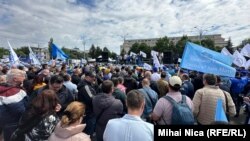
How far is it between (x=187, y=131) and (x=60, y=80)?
11.3 feet

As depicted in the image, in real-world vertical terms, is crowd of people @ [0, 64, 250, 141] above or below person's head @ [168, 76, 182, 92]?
below

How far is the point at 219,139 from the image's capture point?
2104 millimetres

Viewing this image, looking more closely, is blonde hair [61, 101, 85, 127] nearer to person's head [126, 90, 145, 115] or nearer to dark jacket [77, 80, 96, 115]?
person's head [126, 90, 145, 115]

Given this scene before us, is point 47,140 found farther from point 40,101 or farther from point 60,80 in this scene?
point 60,80

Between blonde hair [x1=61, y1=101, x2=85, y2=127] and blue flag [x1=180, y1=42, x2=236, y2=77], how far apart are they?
2921 mm

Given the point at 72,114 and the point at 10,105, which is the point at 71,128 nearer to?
the point at 72,114

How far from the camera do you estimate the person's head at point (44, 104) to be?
317cm

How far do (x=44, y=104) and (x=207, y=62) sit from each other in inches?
132

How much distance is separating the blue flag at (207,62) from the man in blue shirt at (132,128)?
106 inches

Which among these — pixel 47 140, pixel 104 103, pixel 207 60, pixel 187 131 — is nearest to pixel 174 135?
pixel 187 131

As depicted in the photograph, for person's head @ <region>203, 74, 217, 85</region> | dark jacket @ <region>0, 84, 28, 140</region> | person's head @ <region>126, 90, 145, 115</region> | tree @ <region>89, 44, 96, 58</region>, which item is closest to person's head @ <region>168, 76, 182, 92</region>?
person's head @ <region>203, 74, 217, 85</region>

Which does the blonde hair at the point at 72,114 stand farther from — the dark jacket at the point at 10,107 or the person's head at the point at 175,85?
the person's head at the point at 175,85

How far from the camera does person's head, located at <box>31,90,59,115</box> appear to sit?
3.17 m

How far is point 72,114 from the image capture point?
2.84 m
